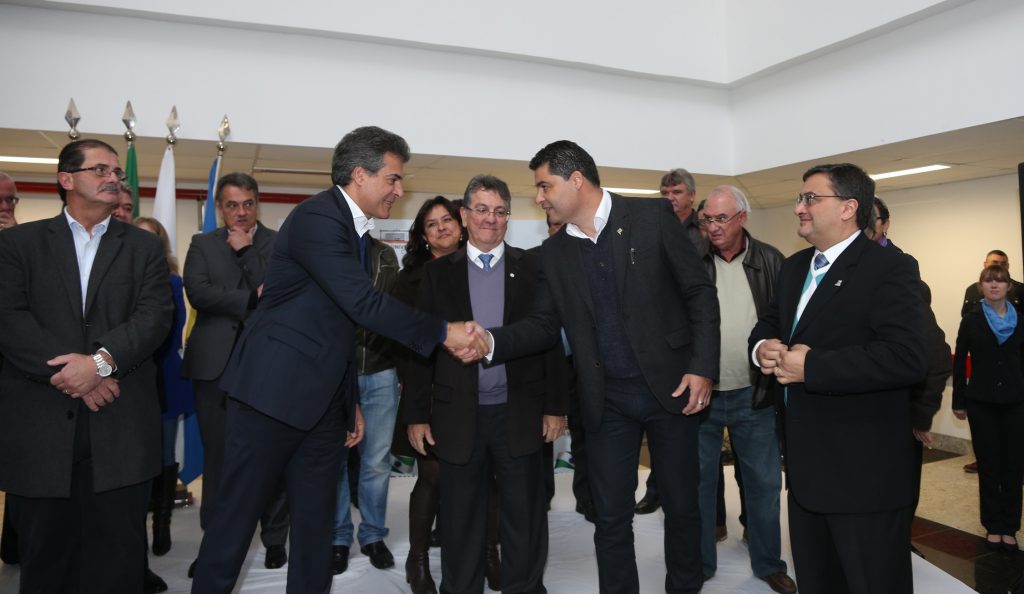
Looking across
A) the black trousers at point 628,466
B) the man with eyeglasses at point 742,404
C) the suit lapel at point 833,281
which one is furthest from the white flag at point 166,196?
the suit lapel at point 833,281

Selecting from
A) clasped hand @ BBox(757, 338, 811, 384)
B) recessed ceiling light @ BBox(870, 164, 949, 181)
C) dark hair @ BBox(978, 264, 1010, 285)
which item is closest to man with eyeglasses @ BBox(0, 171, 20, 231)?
clasped hand @ BBox(757, 338, 811, 384)

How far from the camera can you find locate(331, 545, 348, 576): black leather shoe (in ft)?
10.9

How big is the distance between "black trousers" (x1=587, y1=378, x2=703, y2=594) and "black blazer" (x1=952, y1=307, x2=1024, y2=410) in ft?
9.09

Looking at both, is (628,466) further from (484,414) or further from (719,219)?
(719,219)

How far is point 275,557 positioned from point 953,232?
6935 mm

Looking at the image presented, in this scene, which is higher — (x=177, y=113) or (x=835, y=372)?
(x=177, y=113)

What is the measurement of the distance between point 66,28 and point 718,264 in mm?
4571

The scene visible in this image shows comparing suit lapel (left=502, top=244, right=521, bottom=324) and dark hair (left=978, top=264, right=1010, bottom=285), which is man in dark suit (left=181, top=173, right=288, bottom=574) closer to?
suit lapel (left=502, top=244, right=521, bottom=324)

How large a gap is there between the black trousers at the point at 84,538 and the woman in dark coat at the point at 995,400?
4.51 m

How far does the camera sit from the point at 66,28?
4648mm

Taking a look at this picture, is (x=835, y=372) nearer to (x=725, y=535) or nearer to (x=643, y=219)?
(x=643, y=219)

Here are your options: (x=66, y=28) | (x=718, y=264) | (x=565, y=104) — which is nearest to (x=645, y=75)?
(x=565, y=104)

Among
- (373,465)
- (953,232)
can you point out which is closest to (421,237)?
(373,465)

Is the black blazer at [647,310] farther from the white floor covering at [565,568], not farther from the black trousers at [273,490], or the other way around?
the white floor covering at [565,568]
